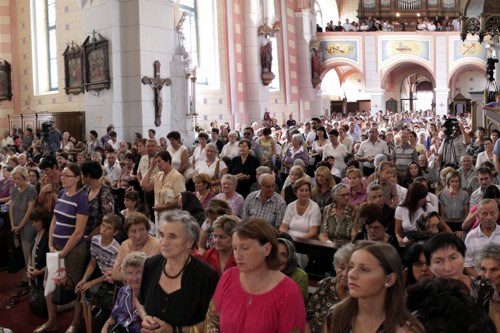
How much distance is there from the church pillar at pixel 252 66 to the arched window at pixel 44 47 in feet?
19.7

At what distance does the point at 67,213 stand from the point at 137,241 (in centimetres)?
96

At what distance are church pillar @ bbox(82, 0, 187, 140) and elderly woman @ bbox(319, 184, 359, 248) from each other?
7.96 metres

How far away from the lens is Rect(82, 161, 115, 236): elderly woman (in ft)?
16.8

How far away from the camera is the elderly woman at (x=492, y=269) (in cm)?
312

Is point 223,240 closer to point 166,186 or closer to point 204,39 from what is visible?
point 166,186

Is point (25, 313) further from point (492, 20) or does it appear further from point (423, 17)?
point (423, 17)

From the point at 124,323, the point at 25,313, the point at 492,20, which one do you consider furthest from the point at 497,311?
the point at 492,20

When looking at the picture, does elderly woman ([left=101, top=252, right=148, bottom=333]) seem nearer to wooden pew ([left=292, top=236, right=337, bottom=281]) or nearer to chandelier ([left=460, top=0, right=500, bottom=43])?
wooden pew ([left=292, top=236, right=337, bottom=281])

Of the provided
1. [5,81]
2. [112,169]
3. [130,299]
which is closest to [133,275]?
[130,299]

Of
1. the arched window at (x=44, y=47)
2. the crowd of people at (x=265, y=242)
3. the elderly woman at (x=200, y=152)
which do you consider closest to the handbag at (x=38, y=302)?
the crowd of people at (x=265, y=242)

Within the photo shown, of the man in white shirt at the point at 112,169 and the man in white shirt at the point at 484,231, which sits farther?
the man in white shirt at the point at 112,169

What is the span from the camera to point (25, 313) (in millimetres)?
5543

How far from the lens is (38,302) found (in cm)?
518

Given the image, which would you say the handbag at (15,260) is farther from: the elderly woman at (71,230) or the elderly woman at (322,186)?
the elderly woman at (322,186)
